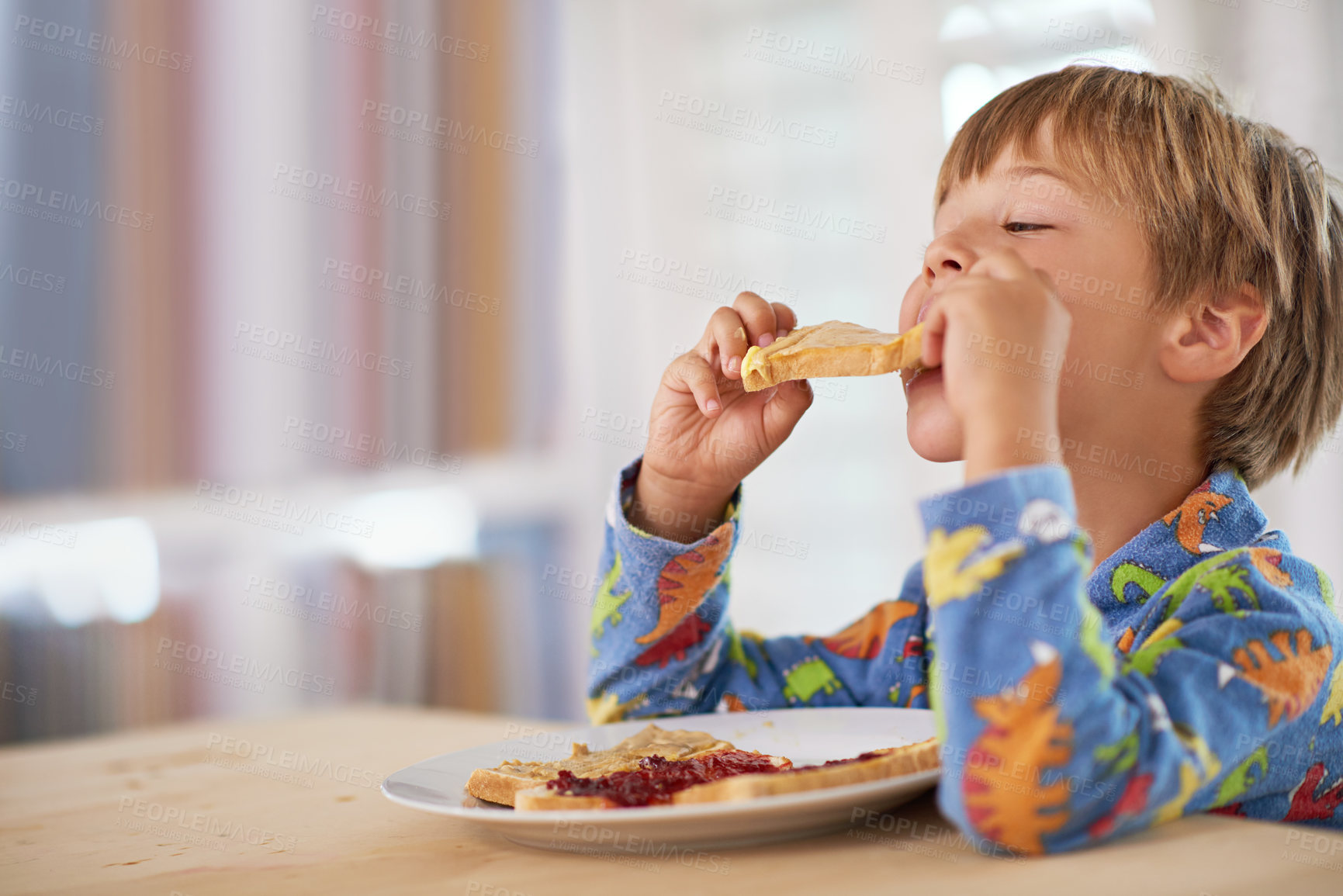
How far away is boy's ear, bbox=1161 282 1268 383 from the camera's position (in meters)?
1.01

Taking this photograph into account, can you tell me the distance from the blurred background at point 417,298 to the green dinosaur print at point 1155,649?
147 centimetres

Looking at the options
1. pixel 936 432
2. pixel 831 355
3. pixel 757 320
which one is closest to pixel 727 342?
pixel 757 320

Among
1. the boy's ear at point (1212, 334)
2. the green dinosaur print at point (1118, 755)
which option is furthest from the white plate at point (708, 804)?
the boy's ear at point (1212, 334)

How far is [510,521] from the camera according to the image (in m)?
3.08

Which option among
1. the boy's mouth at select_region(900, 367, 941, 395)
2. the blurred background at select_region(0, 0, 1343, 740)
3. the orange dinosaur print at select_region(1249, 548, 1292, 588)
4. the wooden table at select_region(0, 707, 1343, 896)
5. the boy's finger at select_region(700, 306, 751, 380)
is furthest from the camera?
the blurred background at select_region(0, 0, 1343, 740)

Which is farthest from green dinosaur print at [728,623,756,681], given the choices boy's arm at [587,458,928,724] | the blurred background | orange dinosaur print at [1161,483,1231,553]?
the blurred background

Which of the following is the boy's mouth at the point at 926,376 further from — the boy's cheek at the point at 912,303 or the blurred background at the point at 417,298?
the blurred background at the point at 417,298

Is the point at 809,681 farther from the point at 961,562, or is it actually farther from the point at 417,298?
the point at 417,298

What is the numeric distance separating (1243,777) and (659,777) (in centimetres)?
44

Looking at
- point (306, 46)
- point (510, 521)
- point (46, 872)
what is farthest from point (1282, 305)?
point (306, 46)

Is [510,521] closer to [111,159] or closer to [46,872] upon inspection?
[111,159]

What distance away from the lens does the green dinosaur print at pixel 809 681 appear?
4.05ft

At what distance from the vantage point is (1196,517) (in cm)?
96

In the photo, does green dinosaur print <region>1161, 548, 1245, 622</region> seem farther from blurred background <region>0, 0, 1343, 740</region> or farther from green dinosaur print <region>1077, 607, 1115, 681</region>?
blurred background <region>0, 0, 1343, 740</region>
